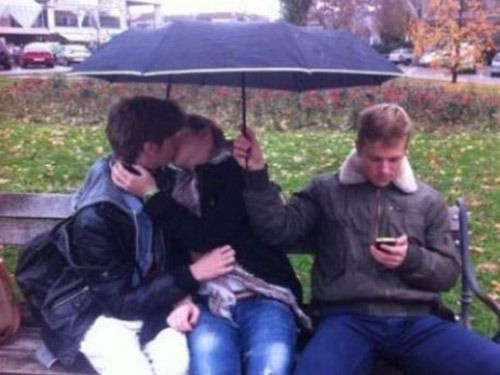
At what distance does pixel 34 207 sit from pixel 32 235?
0.46 feet

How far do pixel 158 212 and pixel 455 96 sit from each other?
9.09m

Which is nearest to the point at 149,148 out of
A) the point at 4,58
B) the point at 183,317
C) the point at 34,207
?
the point at 183,317

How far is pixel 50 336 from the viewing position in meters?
3.19

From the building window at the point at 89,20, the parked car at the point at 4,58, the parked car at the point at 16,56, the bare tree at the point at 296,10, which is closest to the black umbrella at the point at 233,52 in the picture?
the bare tree at the point at 296,10

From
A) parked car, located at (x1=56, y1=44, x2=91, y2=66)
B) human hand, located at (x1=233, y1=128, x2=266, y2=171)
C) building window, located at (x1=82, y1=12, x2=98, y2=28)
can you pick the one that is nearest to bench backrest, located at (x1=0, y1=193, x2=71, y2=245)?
human hand, located at (x1=233, y1=128, x2=266, y2=171)

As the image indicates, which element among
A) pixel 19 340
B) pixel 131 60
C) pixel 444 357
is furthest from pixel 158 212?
pixel 444 357

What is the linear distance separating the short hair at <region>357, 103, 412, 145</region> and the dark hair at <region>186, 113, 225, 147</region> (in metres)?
0.55

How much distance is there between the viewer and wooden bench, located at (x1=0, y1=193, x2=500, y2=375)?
3230 millimetres

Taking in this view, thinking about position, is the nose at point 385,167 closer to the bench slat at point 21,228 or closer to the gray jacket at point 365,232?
the gray jacket at point 365,232

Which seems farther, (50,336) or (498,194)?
(498,194)

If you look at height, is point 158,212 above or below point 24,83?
above

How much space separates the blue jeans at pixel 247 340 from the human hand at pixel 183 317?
23 millimetres

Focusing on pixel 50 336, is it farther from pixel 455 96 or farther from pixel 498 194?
pixel 455 96

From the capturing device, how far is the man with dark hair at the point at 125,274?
305 centimetres
